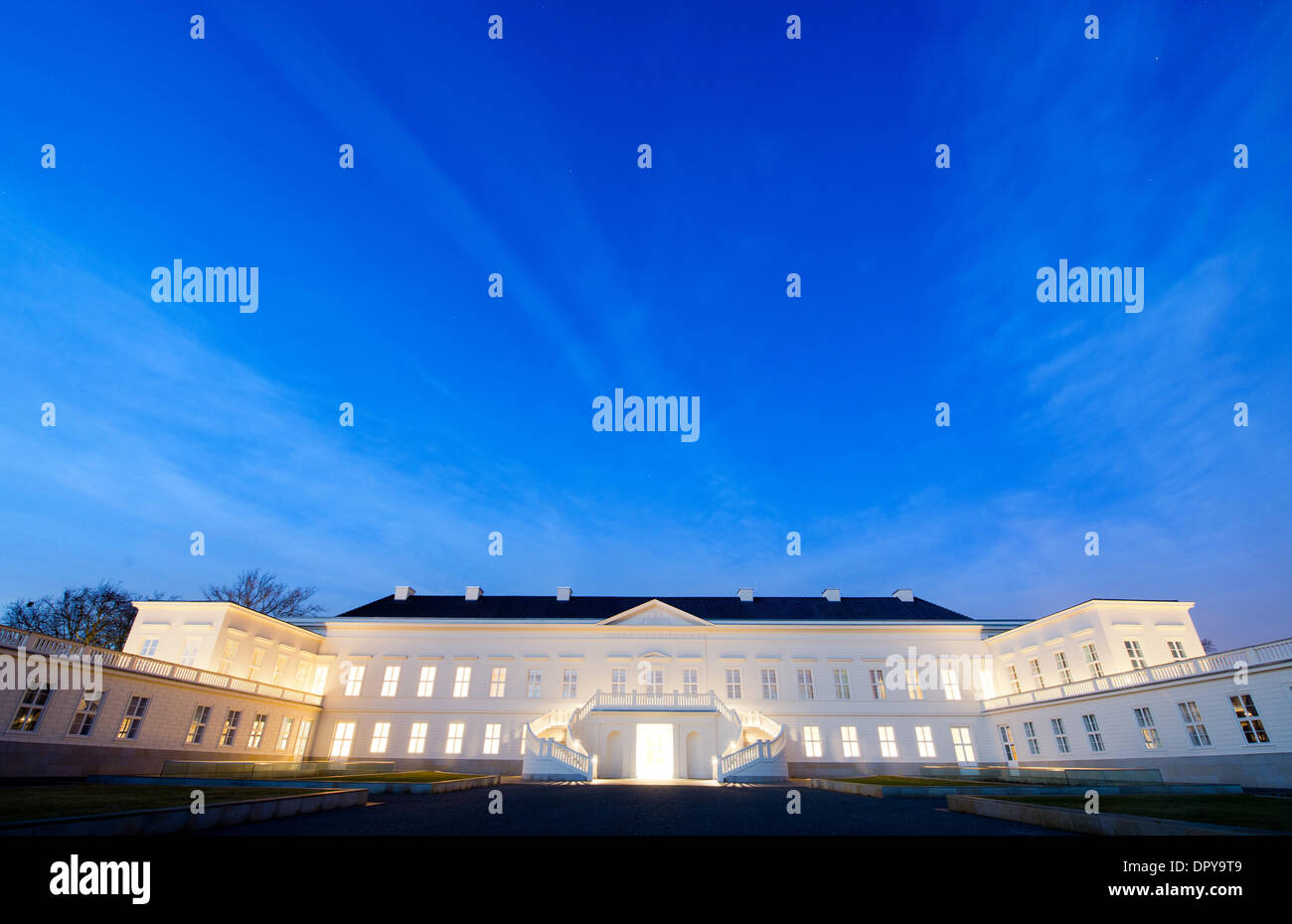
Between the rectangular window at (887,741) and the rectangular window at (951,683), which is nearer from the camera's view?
A: the rectangular window at (887,741)

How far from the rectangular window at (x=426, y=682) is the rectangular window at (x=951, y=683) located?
95.7 ft

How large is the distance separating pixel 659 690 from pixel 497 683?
928cm

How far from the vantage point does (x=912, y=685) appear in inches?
1275

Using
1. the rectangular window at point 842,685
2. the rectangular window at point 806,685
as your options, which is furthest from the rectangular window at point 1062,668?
the rectangular window at point 806,685

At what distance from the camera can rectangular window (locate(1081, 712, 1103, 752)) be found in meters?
24.7

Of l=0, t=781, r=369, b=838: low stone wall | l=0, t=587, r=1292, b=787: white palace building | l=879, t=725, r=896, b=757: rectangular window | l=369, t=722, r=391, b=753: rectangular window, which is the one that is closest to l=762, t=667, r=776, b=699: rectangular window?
l=0, t=587, r=1292, b=787: white palace building

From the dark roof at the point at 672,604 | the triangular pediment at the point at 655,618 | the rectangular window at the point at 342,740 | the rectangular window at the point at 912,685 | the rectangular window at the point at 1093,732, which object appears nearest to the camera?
the rectangular window at the point at 1093,732

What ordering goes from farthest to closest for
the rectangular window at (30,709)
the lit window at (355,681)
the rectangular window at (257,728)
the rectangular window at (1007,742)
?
the lit window at (355,681)
the rectangular window at (1007,742)
the rectangular window at (257,728)
the rectangular window at (30,709)

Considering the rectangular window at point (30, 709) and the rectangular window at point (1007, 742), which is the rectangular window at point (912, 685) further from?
the rectangular window at point (30, 709)

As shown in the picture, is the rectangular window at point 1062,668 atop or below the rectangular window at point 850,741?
atop

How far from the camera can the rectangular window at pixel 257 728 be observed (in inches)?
1099

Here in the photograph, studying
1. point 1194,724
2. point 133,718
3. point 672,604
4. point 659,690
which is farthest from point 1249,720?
point 133,718

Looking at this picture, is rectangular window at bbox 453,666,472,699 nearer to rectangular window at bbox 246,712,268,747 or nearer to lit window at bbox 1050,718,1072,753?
rectangular window at bbox 246,712,268,747
